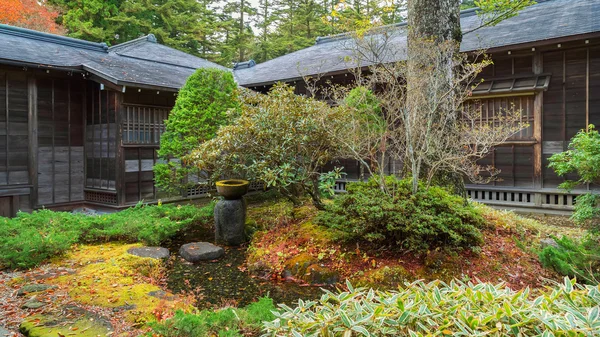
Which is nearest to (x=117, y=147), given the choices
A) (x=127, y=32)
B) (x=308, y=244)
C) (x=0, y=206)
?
(x=0, y=206)

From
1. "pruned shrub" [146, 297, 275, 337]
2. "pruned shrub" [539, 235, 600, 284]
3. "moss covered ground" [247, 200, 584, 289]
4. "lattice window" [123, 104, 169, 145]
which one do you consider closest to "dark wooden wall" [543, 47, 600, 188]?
"moss covered ground" [247, 200, 584, 289]

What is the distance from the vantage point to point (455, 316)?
1.99 metres

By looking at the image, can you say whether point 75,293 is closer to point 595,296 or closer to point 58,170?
point 595,296

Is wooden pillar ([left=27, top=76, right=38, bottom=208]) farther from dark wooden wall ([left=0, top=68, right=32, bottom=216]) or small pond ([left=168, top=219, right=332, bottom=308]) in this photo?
small pond ([left=168, top=219, right=332, bottom=308])

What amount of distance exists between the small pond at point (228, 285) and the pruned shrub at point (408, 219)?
3.34 ft

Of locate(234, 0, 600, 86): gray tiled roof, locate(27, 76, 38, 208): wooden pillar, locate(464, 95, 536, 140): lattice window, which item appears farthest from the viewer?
locate(27, 76, 38, 208): wooden pillar

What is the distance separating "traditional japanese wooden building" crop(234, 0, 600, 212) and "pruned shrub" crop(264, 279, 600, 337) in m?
6.39

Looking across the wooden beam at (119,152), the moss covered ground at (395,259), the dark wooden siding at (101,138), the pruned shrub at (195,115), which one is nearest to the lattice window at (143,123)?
the wooden beam at (119,152)

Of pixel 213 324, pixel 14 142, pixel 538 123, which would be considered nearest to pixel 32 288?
pixel 213 324

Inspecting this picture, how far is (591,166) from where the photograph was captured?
16.0 feet

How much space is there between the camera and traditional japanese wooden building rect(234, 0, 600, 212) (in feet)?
25.5

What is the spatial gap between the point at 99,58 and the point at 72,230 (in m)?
6.56

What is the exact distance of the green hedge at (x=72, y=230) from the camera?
4758 mm

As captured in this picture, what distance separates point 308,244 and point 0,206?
743cm
